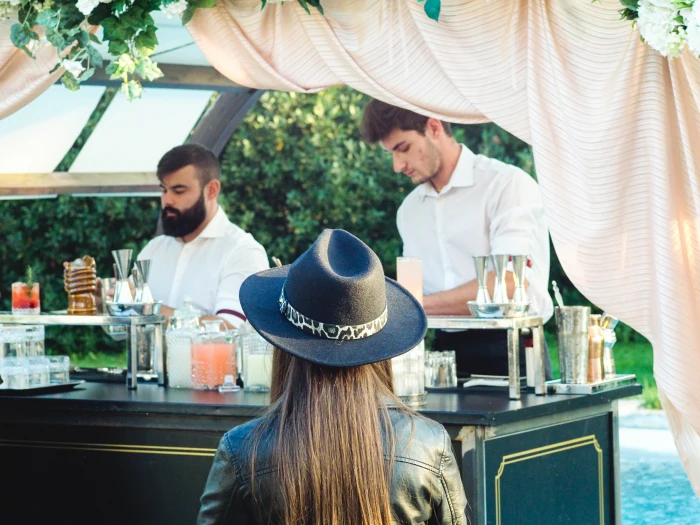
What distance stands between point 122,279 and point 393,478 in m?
2.41

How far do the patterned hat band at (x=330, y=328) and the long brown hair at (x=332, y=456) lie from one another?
69mm

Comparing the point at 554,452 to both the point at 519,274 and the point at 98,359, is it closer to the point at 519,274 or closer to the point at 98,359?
the point at 519,274

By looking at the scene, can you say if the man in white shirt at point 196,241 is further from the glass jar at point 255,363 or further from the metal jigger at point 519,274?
the metal jigger at point 519,274

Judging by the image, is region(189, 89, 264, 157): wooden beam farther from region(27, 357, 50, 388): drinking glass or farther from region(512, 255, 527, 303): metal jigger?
region(512, 255, 527, 303): metal jigger

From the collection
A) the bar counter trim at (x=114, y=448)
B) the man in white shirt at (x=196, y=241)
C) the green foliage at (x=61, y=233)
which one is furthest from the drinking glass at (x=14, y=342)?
the green foliage at (x=61, y=233)

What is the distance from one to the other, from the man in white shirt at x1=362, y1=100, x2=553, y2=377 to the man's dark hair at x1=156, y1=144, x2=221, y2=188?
0.94m

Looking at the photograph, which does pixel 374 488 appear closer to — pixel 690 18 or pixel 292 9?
pixel 690 18

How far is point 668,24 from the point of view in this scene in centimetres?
296

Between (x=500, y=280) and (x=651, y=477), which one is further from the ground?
(x=500, y=280)

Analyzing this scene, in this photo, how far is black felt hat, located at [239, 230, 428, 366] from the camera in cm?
200

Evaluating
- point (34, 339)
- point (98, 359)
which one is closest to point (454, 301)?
point (34, 339)

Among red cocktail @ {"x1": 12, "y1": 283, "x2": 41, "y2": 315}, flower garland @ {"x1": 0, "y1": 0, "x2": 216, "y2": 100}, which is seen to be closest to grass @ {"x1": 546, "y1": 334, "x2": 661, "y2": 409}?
red cocktail @ {"x1": 12, "y1": 283, "x2": 41, "y2": 315}

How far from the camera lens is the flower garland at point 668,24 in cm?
293

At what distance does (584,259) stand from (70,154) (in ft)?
12.7
